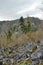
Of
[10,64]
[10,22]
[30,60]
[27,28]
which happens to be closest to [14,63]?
[10,64]

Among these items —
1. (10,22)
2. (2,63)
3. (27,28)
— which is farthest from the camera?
(10,22)

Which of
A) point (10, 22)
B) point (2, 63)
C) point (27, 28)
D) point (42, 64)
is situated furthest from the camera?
point (10, 22)

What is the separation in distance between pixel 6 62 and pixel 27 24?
105 feet

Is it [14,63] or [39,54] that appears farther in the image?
[14,63]

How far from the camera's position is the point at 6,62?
7.27m

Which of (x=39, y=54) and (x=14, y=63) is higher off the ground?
(x=39, y=54)

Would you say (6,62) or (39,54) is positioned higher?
(39,54)

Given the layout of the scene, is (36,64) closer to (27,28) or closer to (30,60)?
(30,60)

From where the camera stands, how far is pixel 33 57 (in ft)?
20.1

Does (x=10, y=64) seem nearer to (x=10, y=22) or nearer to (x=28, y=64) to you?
(x=28, y=64)

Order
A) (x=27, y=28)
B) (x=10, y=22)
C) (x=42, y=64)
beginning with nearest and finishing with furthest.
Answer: (x=42, y=64) < (x=27, y=28) < (x=10, y=22)

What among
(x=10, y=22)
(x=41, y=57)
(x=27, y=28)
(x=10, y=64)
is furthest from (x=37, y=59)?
(x=10, y=22)

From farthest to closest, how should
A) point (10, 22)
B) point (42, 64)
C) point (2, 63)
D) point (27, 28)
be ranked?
point (10, 22) < point (27, 28) < point (2, 63) < point (42, 64)

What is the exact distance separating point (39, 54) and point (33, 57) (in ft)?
0.70
